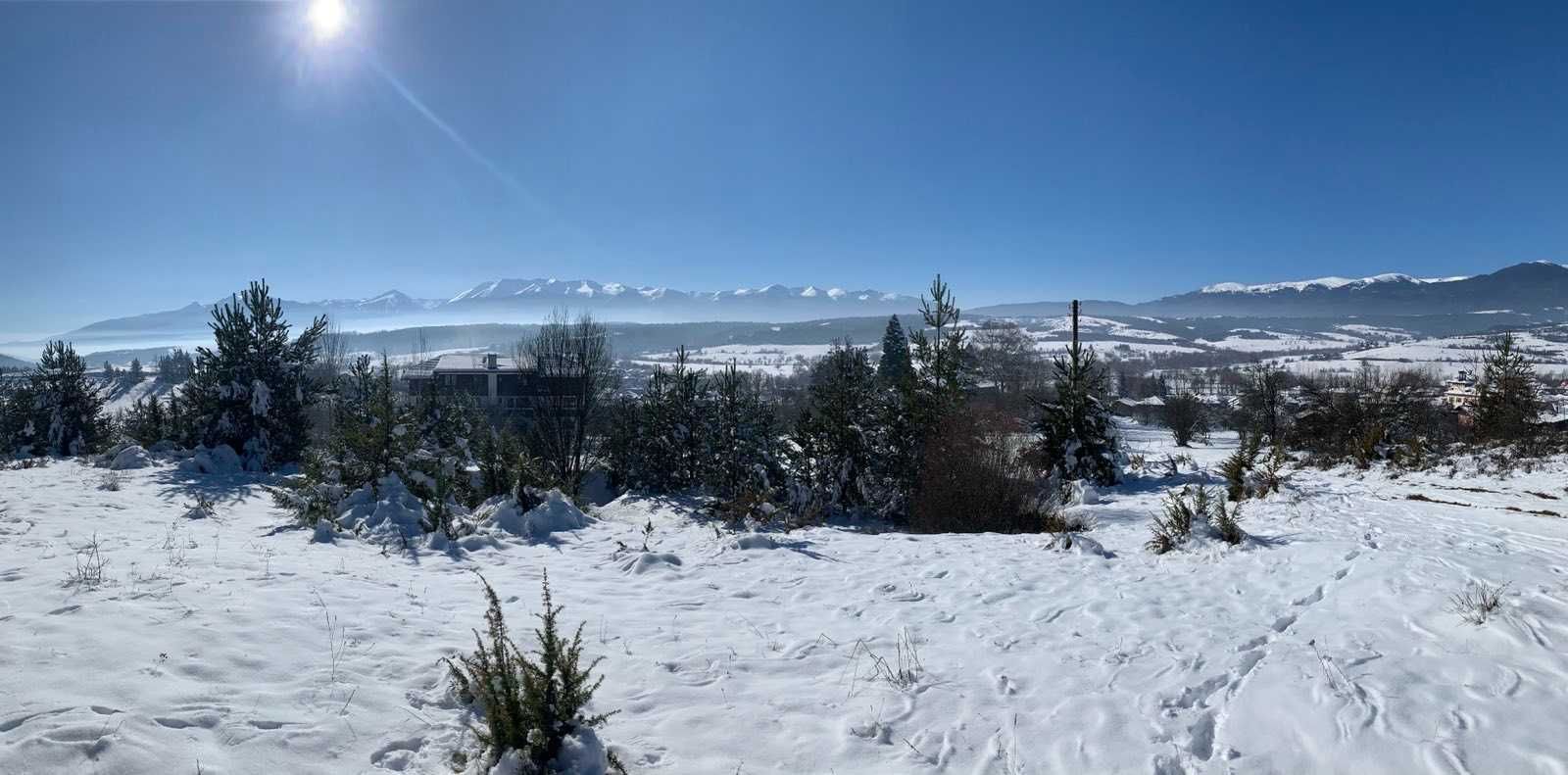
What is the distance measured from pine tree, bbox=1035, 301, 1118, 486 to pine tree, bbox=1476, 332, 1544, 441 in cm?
1136

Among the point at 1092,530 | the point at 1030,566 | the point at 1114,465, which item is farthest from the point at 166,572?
the point at 1114,465

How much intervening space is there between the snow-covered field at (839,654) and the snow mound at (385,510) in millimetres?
964

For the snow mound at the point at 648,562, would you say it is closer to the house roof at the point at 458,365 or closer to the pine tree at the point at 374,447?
the pine tree at the point at 374,447

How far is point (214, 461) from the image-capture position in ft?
53.8

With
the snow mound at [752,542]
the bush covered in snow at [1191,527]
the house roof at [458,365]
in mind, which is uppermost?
the house roof at [458,365]

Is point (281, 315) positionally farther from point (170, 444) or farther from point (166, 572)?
point (166, 572)

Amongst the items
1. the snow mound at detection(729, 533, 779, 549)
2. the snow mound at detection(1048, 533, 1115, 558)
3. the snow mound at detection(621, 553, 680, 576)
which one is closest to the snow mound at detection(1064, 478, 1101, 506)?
the snow mound at detection(1048, 533, 1115, 558)

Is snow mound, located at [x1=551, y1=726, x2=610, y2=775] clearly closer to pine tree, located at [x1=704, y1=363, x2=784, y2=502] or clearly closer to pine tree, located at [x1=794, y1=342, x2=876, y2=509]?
pine tree, located at [x1=794, y1=342, x2=876, y2=509]

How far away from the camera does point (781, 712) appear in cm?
408

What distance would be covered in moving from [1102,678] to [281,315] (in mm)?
21996

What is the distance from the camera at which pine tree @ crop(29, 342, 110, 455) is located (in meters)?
20.3

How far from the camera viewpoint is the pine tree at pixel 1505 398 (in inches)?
778

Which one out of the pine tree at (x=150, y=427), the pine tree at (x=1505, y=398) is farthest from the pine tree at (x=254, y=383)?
the pine tree at (x=1505, y=398)

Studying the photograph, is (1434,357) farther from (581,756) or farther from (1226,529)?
→ (581,756)
